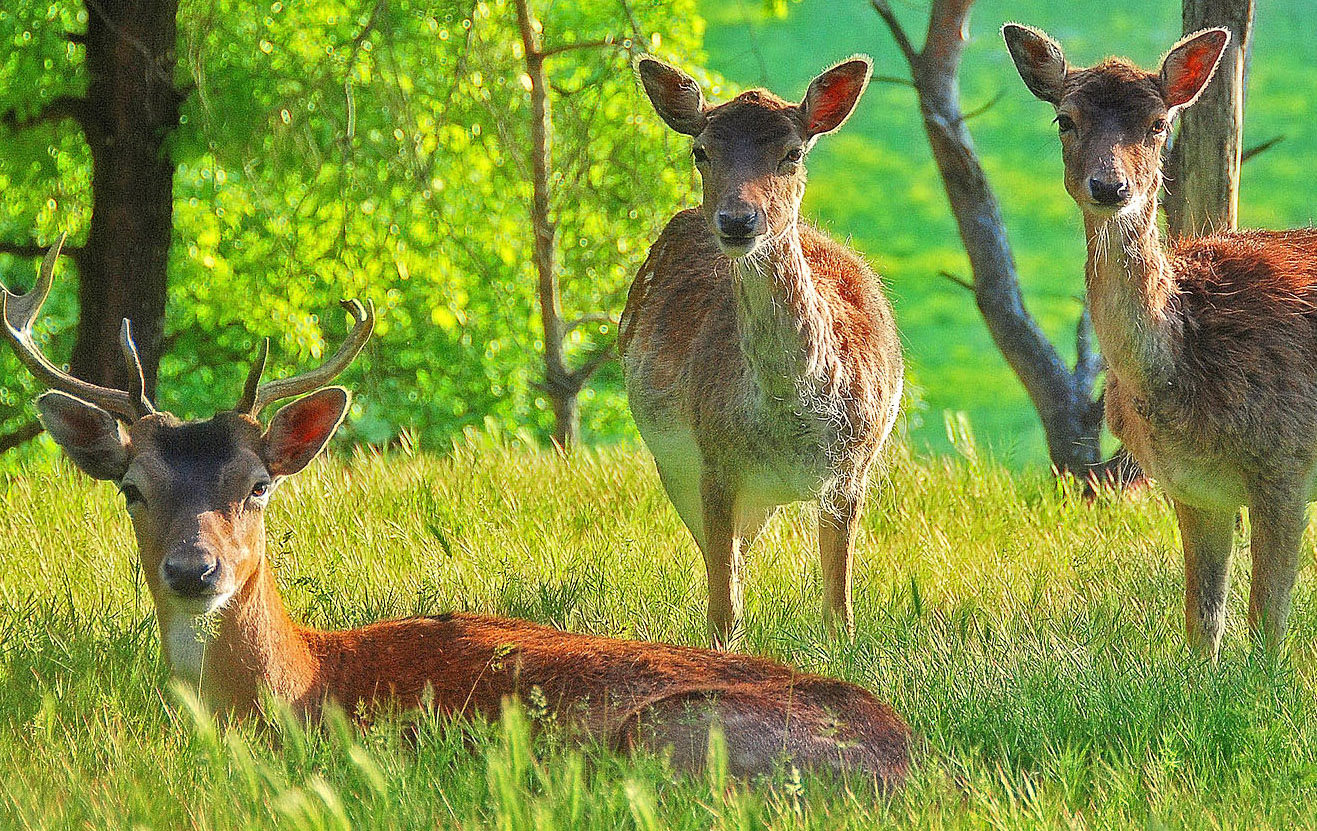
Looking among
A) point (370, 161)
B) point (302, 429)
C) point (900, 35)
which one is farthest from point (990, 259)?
point (302, 429)

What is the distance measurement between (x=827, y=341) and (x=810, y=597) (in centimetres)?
134

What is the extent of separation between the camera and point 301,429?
16.2ft

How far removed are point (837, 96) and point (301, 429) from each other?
2.23 metres

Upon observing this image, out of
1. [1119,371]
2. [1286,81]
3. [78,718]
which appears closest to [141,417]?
[78,718]

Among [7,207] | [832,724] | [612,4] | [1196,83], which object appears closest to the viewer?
[832,724]

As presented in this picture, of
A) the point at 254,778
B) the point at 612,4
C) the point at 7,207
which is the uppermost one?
the point at 612,4

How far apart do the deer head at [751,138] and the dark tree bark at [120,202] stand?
17.3ft

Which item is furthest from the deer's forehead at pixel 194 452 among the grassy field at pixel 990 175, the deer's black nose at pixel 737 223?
the grassy field at pixel 990 175

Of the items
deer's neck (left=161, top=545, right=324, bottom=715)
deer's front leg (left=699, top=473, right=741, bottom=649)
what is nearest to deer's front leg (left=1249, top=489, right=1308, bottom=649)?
deer's front leg (left=699, top=473, right=741, bottom=649)

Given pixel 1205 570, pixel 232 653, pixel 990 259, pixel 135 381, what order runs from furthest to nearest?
pixel 990 259 < pixel 1205 570 < pixel 135 381 < pixel 232 653

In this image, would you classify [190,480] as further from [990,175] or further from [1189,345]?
[990,175]

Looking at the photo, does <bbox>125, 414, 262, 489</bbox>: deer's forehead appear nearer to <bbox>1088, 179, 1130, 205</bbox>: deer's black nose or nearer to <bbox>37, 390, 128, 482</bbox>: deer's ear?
<bbox>37, 390, 128, 482</bbox>: deer's ear

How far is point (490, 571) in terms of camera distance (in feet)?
22.4

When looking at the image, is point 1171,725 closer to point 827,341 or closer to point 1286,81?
point 827,341
